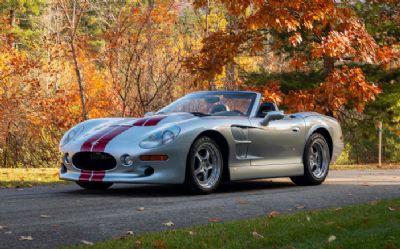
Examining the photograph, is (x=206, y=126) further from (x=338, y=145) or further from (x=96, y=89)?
(x=96, y=89)

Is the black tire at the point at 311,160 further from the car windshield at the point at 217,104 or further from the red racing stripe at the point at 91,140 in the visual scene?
the red racing stripe at the point at 91,140

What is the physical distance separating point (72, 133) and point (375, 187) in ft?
14.8

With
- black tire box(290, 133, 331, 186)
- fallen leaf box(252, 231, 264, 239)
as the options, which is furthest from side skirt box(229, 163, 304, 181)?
fallen leaf box(252, 231, 264, 239)

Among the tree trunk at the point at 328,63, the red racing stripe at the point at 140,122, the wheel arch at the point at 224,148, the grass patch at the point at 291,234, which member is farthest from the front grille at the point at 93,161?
the tree trunk at the point at 328,63

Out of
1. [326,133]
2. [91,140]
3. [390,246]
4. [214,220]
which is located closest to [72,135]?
[91,140]

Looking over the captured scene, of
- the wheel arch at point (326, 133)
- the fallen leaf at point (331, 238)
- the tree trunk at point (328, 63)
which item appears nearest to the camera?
the fallen leaf at point (331, 238)

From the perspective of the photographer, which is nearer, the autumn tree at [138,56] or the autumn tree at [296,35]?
the autumn tree at [296,35]

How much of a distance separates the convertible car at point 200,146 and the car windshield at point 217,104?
0.01 meters

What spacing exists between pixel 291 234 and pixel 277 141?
4.79 meters

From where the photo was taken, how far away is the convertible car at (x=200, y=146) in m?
9.05

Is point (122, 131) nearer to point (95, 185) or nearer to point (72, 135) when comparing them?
point (72, 135)

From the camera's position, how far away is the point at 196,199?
897cm

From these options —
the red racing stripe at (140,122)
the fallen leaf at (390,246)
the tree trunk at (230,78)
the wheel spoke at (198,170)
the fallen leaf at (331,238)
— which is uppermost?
the tree trunk at (230,78)

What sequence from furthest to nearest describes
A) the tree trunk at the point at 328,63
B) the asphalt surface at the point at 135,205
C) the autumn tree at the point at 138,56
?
1. the tree trunk at the point at 328,63
2. the autumn tree at the point at 138,56
3. the asphalt surface at the point at 135,205
